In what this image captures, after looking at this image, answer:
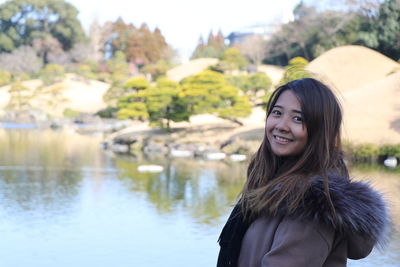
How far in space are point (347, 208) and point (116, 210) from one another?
19.1ft

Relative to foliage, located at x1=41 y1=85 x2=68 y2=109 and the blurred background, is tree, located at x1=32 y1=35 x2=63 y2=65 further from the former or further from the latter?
foliage, located at x1=41 y1=85 x2=68 y2=109

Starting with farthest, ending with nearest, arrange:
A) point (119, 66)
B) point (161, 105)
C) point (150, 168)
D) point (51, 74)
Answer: point (119, 66) → point (51, 74) → point (161, 105) → point (150, 168)

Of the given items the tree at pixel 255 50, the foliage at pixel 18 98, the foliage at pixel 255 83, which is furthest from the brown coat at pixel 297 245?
the tree at pixel 255 50

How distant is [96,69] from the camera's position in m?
31.1

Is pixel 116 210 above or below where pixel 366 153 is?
below


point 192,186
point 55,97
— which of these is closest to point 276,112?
point 192,186

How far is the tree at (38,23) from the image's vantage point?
107ft

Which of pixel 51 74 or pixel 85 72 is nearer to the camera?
pixel 51 74

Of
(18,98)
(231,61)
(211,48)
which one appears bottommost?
(18,98)

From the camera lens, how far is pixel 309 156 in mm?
1067

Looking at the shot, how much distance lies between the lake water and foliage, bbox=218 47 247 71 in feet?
45.6

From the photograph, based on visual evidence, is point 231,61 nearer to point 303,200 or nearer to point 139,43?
point 139,43

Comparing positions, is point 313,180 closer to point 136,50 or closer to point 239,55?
point 239,55

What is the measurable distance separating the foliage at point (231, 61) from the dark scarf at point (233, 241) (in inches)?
943
